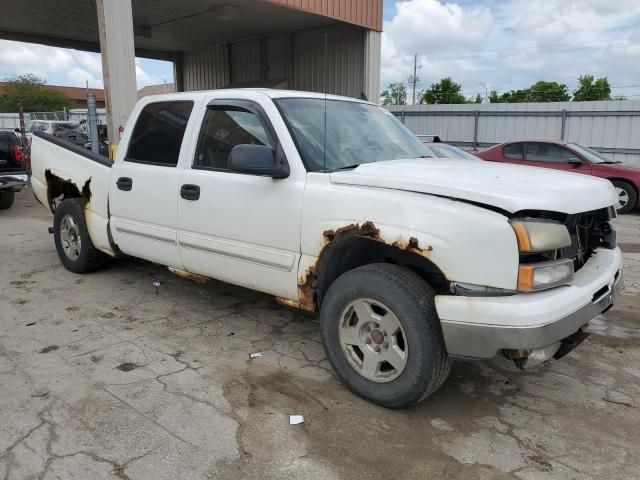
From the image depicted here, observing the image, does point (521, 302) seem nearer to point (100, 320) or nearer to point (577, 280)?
point (577, 280)

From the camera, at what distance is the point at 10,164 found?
10008 mm

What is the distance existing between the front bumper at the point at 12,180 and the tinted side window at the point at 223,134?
284 inches

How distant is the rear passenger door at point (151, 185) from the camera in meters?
4.42

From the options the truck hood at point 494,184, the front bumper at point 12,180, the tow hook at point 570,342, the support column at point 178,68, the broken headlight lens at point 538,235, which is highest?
the support column at point 178,68

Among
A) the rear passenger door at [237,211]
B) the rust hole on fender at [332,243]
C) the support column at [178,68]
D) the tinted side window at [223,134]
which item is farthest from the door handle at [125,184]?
the support column at [178,68]

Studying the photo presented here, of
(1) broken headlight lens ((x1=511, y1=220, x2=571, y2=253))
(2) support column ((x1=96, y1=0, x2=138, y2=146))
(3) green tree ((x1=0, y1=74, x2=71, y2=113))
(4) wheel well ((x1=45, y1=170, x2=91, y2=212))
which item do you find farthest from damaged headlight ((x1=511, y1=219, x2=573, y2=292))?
(3) green tree ((x1=0, y1=74, x2=71, y2=113))

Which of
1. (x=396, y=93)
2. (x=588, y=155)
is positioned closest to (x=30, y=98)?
(x=396, y=93)

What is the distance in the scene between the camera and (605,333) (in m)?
4.54

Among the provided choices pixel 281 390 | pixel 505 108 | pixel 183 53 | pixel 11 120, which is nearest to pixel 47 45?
pixel 183 53

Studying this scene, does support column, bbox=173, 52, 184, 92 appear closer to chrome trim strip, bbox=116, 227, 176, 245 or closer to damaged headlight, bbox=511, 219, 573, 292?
chrome trim strip, bbox=116, 227, 176, 245

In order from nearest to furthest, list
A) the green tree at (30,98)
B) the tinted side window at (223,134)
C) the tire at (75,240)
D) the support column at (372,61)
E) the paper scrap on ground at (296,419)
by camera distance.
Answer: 1. the paper scrap on ground at (296,419)
2. the tinted side window at (223,134)
3. the tire at (75,240)
4. the support column at (372,61)
5. the green tree at (30,98)

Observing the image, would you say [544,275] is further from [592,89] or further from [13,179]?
[592,89]

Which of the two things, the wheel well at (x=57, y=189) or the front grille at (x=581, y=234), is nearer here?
the front grille at (x=581, y=234)

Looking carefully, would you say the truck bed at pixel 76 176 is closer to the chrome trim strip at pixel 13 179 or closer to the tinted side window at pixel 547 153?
the chrome trim strip at pixel 13 179
